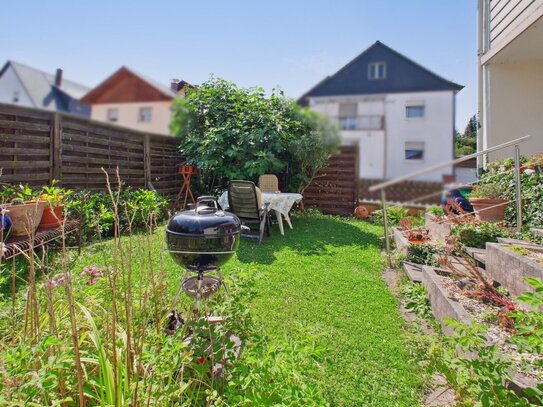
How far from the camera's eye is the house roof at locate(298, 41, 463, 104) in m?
0.34

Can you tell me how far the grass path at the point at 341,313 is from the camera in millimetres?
1809

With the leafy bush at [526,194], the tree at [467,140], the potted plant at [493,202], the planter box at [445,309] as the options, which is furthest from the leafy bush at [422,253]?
the tree at [467,140]

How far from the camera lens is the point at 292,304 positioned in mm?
2836

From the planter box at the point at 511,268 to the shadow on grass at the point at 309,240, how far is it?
211cm

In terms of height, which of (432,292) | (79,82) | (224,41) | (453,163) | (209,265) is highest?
(224,41)

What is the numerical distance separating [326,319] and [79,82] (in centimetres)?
253

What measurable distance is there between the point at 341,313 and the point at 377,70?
261cm

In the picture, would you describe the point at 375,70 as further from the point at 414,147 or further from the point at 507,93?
the point at 507,93

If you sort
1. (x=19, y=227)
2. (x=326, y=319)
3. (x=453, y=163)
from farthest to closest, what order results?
(x=19, y=227), (x=326, y=319), (x=453, y=163)

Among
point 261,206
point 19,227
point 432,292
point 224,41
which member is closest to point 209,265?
point 224,41

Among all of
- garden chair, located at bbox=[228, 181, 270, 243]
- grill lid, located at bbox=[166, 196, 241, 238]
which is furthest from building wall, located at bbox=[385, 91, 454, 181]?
garden chair, located at bbox=[228, 181, 270, 243]

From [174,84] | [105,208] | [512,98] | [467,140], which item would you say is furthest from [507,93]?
[105,208]

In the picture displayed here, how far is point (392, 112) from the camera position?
0.37 m

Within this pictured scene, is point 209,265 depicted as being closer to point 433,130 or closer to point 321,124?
point 321,124
